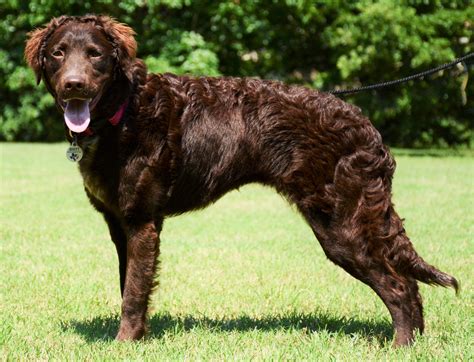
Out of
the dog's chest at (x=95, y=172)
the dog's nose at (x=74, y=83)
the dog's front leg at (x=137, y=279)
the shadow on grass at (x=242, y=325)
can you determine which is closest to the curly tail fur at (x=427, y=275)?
the shadow on grass at (x=242, y=325)

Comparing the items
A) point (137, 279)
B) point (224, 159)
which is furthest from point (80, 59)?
point (137, 279)

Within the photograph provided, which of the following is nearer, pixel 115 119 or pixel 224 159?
pixel 115 119

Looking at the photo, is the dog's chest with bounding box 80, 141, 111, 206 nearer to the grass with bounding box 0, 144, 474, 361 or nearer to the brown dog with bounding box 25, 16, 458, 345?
Answer: the brown dog with bounding box 25, 16, 458, 345

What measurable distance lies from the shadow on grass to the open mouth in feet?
4.41

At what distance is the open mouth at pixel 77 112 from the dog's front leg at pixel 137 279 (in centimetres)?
71

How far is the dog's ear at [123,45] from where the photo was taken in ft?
14.9

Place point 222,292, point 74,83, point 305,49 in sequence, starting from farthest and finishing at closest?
point 305,49 → point 222,292 → point 74,83

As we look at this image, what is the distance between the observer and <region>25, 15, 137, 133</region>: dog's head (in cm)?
427

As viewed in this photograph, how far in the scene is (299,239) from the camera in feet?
28.9

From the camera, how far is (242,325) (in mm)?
5016

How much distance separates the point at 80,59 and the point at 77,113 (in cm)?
32

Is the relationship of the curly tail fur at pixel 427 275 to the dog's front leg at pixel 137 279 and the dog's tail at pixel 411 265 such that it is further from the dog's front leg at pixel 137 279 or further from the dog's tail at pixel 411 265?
the dog's front leg at pixel 137 279

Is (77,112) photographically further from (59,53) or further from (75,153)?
(59,53)

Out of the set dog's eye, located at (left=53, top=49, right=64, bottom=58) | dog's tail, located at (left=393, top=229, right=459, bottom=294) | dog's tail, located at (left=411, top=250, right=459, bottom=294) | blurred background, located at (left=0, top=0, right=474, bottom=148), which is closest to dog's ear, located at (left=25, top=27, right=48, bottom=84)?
dog's eye, located at (left=53, top=49, right=64, bottom=58)
